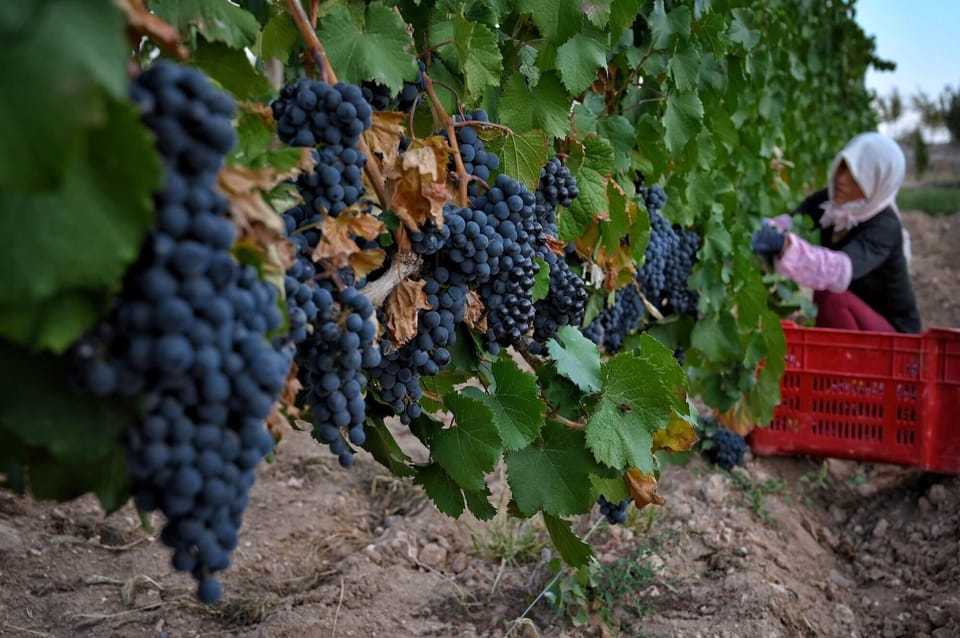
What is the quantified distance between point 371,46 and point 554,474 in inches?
38.3

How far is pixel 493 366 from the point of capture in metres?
1.80

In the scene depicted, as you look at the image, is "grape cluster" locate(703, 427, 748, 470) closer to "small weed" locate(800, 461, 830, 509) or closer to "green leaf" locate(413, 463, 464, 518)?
"small weed" locate(800, 461, 830, 509)

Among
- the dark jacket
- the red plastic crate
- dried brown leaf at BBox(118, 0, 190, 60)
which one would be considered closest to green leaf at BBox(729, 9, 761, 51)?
the red plastic crate

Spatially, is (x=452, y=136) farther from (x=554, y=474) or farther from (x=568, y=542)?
(x=568, y=542)

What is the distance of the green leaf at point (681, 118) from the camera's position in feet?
8.70

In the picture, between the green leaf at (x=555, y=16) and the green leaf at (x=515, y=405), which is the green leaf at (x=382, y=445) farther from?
the green leaf at (x=555, y=16)

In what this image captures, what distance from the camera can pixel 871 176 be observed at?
470 cm

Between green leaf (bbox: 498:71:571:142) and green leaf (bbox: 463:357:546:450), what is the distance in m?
0.52

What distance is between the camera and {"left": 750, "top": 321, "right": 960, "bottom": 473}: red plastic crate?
3744 mm

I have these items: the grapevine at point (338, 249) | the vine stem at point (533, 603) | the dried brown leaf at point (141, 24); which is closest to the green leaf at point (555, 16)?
the grapevine at point (338, 249)

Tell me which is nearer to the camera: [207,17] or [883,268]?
[207,17]

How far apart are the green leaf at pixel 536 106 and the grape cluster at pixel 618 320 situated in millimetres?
918

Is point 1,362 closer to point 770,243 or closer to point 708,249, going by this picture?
point 708,249

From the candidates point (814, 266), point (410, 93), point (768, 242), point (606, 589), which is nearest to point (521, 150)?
point (410, 93)
